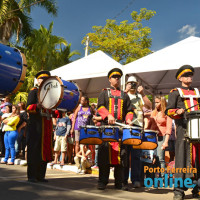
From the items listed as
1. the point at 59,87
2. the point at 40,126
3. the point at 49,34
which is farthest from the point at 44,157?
the point at 49,34

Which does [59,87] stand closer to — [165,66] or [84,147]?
[84,147]

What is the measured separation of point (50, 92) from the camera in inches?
226

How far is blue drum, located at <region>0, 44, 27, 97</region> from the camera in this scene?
4.55 metres

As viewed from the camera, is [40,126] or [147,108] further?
[147,108]

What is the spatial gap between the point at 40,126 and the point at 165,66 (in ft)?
13.9

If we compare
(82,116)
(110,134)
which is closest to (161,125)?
(82,116)

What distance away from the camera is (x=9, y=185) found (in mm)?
5457

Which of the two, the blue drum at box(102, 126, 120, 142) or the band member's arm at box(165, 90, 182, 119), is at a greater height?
the band member's arm at box(165, 90, 182, 119)

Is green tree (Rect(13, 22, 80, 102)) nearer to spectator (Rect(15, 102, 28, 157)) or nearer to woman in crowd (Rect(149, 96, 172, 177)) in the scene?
spectator (Rect(15, 102, 28, 157))

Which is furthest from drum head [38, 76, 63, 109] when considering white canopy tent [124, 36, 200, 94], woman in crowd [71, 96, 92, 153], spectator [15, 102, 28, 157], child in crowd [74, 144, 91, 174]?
spectator [15, 102, 28, 157]

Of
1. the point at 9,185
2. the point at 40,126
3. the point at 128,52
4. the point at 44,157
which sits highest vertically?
the point at 128,52

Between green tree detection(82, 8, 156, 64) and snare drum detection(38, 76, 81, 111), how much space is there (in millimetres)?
24644

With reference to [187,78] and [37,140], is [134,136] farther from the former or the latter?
[37,140]

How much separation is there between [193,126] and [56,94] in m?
2.55
